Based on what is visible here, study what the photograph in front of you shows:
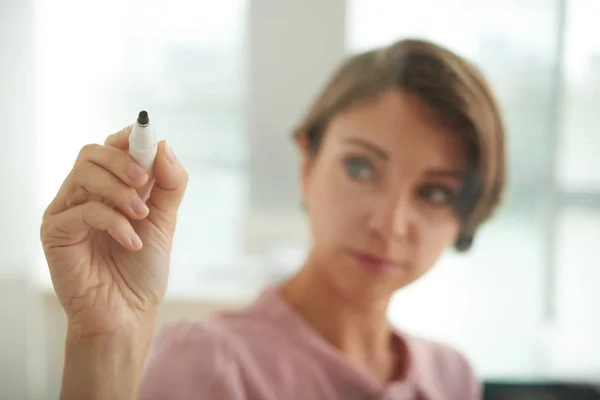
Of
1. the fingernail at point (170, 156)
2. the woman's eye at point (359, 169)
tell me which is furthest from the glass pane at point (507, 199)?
the fingernail at point (170, 156)

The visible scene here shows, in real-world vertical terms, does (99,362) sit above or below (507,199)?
below

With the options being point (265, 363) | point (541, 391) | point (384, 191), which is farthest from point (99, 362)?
point (541, 391)

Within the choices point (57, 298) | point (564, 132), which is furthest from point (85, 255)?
point (564, 132)

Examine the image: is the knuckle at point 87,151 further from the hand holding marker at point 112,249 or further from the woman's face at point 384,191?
the woman's face at point 384,191

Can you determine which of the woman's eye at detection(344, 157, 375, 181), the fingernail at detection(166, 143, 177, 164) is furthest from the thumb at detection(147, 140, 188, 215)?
the woman's eye at detection(344, 157, 375, 181)

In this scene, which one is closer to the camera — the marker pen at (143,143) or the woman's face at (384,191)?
the marker pen at (143,143)

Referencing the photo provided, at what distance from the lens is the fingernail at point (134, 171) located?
1.47 feet

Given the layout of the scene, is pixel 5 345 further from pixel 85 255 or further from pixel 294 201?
pixel 294 201

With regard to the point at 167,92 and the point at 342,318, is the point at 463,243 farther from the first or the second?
the point at 167,92

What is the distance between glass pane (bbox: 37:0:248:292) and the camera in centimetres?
53

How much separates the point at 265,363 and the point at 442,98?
33 centimetres

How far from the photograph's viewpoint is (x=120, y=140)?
0.46 m

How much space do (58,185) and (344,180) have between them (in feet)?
0.97

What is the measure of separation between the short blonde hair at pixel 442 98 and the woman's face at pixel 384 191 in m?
0.01
